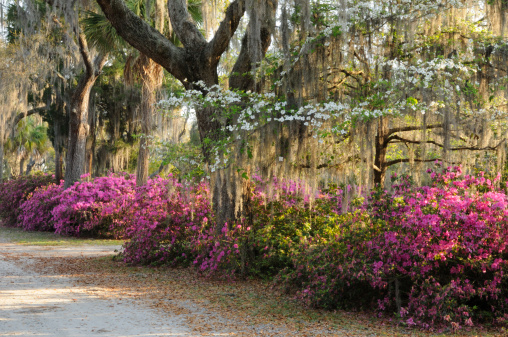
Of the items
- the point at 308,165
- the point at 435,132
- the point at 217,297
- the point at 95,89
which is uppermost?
the point at 95,89

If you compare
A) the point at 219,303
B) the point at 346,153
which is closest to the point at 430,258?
the point at 346,153

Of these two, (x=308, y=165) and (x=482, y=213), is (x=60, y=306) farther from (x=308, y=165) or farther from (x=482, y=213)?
(x=482, y=213)

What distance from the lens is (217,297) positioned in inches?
259

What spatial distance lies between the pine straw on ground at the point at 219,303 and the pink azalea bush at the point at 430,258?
0.26 meters

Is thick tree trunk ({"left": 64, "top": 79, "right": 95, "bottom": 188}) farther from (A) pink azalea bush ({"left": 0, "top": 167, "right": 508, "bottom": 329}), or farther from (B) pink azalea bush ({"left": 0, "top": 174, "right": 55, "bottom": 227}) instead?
(A) pink azalea bush ({"left": 0, "top": 167, "right": 508, "bottom": 329})

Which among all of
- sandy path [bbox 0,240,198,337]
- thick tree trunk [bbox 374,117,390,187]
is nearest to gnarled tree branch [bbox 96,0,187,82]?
thick tree trunk [bbox 374,117,390,187]

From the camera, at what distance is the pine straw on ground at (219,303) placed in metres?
4.91

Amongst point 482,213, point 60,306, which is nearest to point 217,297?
point 60,306

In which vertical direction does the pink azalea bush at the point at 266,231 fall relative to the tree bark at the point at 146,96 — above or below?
below

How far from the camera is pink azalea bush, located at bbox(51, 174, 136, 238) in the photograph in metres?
15.2

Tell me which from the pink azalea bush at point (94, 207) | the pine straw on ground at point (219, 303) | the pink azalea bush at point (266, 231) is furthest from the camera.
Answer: the pink azalea bush at point (94, 207)

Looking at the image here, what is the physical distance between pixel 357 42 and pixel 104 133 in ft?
54.2

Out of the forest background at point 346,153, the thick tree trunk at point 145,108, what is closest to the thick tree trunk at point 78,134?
the thick tree trunk at point 145,108

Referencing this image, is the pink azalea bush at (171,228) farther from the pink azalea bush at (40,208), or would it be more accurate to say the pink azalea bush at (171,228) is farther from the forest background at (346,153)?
the pink azalea bush at (40,208)
